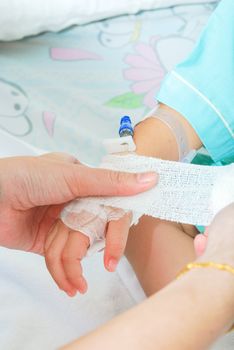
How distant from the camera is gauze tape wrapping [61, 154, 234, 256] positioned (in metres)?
0.77

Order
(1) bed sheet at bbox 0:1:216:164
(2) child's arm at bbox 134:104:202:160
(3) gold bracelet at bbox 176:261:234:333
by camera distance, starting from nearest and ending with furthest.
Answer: (3) gold bracelet at bbox 176:261:234:333
(2) child's arm at bbox 134:104:202:160
(1) bed sheet at bbox 0:1:216:164

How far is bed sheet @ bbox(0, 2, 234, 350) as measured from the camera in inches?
32.7

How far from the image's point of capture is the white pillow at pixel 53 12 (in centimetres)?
136

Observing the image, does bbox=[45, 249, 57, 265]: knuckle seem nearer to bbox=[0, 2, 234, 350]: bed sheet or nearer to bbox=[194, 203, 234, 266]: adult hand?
bbox=[0, 2, 234, 350]: bed sheet

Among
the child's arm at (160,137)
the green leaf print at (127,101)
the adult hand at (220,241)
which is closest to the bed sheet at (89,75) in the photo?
the green leaf print at (127,101)

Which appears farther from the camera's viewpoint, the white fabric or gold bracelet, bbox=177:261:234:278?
the white fabric

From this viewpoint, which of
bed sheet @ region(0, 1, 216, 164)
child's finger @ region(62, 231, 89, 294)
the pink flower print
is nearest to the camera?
child's finger @ region(62, 231, 89, 294)

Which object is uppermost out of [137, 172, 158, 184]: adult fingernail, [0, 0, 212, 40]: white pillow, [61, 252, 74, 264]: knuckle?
[0, 0, 212, 40]: white pillow

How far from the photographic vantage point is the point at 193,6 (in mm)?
1586

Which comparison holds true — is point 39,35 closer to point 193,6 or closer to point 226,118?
point 193,6

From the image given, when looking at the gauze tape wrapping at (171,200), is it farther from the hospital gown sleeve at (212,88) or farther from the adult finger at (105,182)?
the hospital gown sleeve at (212,88)

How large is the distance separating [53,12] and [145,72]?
28 centimetres

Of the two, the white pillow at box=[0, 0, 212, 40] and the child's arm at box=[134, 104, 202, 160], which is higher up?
the white pillow at box=[0, 0, 212, 40]

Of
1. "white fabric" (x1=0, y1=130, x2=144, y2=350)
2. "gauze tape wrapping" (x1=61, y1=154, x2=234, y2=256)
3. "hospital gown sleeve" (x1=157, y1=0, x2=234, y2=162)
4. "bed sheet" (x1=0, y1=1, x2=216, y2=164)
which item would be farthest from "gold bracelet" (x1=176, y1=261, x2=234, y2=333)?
"bed sheet" (x1=0, y1=1, x2=216, y2=164)
